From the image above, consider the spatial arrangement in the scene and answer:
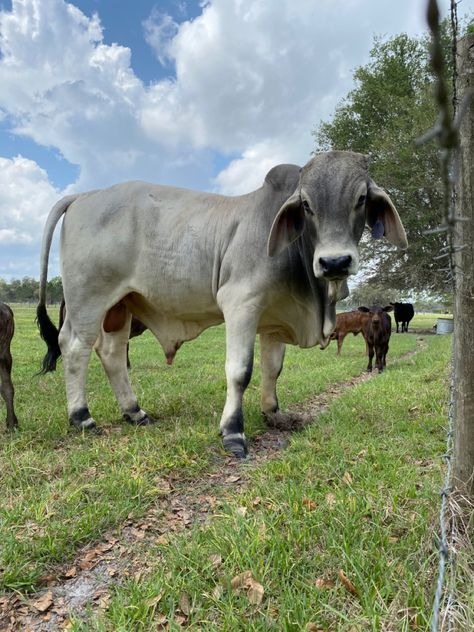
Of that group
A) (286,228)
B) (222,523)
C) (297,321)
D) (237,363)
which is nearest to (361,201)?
(286,228)

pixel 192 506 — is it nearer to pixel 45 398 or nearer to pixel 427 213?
pixel 45 398

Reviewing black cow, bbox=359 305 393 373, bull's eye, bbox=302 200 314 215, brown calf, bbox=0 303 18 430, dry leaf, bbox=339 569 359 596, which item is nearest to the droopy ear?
bull's eye, bbox=302 200 314 215

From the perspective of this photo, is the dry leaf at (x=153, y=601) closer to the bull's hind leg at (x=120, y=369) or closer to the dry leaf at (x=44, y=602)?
the dry leaf at (x=44, y=602)

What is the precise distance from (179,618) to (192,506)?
1.24 metres

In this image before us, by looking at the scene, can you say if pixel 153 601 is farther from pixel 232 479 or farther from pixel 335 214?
pixel 335 214

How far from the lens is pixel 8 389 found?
16.0 ft

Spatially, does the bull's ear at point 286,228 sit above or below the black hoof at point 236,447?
above

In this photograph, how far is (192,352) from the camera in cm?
1406

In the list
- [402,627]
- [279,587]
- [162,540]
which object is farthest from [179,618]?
[402,627]

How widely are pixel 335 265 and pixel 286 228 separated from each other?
2.58 ft

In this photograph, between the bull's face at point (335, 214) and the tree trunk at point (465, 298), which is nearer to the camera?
the tree trunk at point (465, 298)

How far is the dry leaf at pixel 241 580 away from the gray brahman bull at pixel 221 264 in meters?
1.90

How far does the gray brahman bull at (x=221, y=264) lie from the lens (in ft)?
12.8

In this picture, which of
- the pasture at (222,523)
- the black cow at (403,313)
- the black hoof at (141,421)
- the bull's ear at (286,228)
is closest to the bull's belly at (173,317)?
the black hoof at (141,421)
